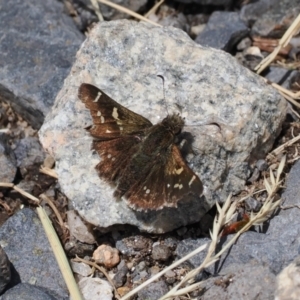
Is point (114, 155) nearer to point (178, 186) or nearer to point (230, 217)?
point (178, 186)

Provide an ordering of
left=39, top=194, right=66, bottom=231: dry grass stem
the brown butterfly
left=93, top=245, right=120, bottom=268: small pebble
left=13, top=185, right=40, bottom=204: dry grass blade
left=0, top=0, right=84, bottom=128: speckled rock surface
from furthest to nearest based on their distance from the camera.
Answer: left=0, top=0, right=84, bottom=128: speckled rock surface
left=13, top=185, right=40, bottom=204: dry grass blade
left=39, top=194, right=66, bottom=231: dry grass stem
left=93, top=245, right=120, bottom=268: small pebble
the brown butterfly

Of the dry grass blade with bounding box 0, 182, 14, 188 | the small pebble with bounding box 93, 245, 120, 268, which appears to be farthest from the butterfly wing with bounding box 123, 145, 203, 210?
the dry grass blade with bounding box 0, 182, 14, 188

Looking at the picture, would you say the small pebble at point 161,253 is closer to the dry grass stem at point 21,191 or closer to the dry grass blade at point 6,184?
the dry grass stem at point 21,191

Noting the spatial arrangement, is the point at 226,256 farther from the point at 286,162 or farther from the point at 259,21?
the point at 259,21

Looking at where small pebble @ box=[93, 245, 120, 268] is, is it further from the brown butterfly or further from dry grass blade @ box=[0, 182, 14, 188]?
dry grass blade @ box=[0, 182, 14, 188]

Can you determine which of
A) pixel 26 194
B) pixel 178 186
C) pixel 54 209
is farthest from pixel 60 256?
pixel 178 186

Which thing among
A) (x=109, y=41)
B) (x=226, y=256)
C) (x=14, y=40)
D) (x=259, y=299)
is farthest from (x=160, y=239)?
(x=14, y=40)
